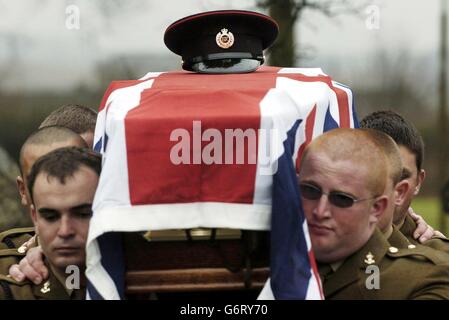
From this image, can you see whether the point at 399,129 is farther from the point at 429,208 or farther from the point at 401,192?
the point at 429,208

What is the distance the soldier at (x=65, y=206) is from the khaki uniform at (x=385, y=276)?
84 cm

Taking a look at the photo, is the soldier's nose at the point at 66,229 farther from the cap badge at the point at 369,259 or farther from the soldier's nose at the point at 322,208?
the cap badge at the point at 369,259

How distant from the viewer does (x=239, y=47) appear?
3.39 metres

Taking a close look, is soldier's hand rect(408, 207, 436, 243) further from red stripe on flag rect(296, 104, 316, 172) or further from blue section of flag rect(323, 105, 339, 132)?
red stripe on flag rect(296, 104, 316, 172)

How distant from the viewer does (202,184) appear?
2.49 m

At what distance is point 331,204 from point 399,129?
1152 mm

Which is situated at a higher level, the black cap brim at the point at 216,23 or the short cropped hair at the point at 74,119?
the black cap brim at the point at 216,23

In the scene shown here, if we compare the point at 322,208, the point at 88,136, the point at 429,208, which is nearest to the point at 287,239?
the point at 322,208

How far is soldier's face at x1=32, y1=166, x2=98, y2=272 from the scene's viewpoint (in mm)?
2605

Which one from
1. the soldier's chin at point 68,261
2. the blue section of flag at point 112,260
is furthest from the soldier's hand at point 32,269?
the blue section of flag at point 112,260

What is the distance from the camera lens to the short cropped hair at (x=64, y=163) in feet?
8.70

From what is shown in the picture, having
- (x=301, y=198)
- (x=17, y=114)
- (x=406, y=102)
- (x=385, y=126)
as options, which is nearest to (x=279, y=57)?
(x=385, y=126)

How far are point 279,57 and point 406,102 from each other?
3.41 m

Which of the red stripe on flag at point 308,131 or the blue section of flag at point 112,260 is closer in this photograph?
the blue section of flag at point 112,260
